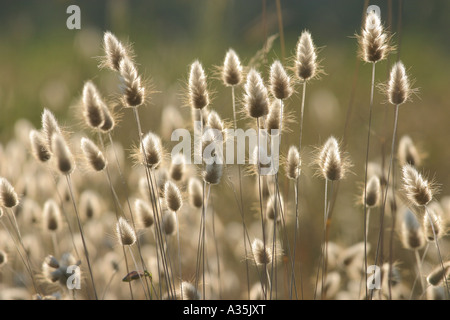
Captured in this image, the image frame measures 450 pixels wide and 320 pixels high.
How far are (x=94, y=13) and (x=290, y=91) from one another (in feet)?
19.8

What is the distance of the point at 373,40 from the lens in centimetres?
155

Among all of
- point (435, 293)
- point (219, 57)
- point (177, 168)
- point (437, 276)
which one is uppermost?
point (219, 57)

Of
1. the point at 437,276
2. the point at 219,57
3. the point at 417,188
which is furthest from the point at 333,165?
the point at 219,57

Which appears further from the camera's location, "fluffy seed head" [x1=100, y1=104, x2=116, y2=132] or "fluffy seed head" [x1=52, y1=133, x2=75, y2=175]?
"fluffy seed head" [x1=100, y1=104, x2=116, y2=132]

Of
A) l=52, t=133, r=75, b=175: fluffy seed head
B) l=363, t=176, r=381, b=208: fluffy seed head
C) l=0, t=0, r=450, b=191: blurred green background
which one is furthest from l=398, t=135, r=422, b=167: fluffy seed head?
l=52, t=133, r=75, b=175: fluffy seed head

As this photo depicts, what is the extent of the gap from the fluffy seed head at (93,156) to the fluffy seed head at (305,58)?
2.27 feet

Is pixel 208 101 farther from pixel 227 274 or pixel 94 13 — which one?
pixel 94 13

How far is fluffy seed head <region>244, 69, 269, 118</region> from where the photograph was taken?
4.88ft

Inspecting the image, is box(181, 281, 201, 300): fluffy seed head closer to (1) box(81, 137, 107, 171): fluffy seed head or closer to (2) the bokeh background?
(1) box(81, 137, 107, 171): fluffy seed head

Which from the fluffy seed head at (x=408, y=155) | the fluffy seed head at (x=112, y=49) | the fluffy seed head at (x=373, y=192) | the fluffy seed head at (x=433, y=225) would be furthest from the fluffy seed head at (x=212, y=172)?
the fluffy seed head at (x=408, y=155)

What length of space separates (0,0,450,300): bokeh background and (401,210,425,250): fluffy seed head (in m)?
0.49

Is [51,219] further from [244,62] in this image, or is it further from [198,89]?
[244,62]

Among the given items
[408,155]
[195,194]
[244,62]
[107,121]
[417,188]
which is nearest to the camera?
[417,188]

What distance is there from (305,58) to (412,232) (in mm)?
653
